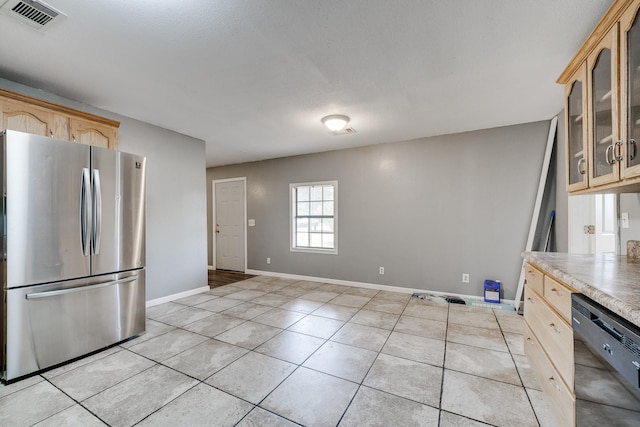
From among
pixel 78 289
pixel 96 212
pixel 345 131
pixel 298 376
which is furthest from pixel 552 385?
pixel 96 212

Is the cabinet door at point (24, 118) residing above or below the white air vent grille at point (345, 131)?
below

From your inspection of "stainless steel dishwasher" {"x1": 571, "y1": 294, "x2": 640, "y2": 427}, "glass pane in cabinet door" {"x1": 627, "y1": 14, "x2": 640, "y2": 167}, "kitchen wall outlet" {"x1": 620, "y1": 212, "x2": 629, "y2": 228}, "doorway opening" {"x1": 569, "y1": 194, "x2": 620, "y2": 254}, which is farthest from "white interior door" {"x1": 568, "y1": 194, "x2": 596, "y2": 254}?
"stainless steel dishwasher" {"x1": 571, "y1": 294, "x2": 640, "y2": 427}

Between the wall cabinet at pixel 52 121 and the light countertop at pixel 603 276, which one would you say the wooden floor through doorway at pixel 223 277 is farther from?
the light countertop at pixel 603 276

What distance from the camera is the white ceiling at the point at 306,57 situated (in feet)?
5.47

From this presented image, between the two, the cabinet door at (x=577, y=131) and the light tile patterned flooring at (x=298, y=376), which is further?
the cabinet door at (x=577, y=131)

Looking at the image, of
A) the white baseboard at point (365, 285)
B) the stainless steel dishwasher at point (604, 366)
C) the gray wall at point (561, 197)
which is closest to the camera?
the stainless steel dishwasher at point (604, 366)

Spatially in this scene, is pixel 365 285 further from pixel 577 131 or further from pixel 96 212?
pixel 96 212

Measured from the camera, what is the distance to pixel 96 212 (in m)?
2.40

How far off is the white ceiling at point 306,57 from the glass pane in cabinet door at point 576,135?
0.37 meters

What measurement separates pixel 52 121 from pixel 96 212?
37.7 inches

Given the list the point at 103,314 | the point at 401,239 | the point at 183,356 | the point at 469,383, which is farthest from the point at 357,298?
the point at 103,314

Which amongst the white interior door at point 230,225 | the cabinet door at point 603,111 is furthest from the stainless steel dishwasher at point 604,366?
the white interior door at point 230,225

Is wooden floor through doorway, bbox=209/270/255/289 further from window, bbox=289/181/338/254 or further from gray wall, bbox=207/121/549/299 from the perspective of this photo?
window, bbox=289/181/338/254

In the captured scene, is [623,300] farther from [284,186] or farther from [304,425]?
[284,186]
